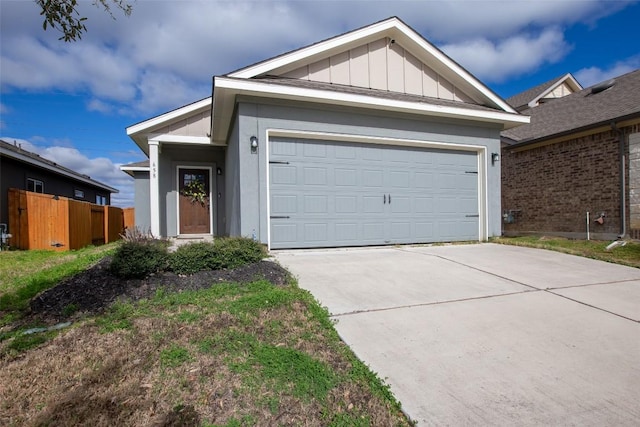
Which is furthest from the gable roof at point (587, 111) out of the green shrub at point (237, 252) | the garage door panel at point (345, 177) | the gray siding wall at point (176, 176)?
the gray siding wall at point (176, 176)

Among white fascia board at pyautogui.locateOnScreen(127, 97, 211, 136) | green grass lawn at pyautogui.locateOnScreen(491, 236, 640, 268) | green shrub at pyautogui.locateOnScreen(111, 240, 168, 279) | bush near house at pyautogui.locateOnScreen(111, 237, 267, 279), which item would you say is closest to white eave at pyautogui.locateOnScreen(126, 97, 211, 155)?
white fascia board at pyautogui.locateOnScreen(127, 97, 211, 136)

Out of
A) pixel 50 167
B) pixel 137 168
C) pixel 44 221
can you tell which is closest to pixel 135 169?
pixel 137 168

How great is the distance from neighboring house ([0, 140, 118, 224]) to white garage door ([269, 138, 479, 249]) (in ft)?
30.6

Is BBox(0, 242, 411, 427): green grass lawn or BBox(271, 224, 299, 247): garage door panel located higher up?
BBox(271, 224, 299, 247): garage door panel

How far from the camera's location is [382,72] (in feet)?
27.4

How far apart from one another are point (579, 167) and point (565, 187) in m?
0.69

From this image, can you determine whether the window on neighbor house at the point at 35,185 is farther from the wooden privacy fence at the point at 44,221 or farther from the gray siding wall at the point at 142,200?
the gray siding wall at the point at 142,200

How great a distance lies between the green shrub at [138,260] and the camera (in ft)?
15.3

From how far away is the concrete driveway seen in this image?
228cm

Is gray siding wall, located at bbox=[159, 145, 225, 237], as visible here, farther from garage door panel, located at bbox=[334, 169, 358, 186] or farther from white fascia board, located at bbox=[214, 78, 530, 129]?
garage door panel, located at bbox=[334, 169, 358, 186]

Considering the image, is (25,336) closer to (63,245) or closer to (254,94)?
(254,94)

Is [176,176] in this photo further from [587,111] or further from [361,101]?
[587,111]

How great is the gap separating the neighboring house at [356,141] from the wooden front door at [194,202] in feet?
3.49

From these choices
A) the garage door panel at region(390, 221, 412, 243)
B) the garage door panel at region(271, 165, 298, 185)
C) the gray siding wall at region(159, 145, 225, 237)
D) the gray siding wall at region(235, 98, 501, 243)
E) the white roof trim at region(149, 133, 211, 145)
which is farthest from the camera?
the gray siding wall at region(159, 145, 225, 237)
